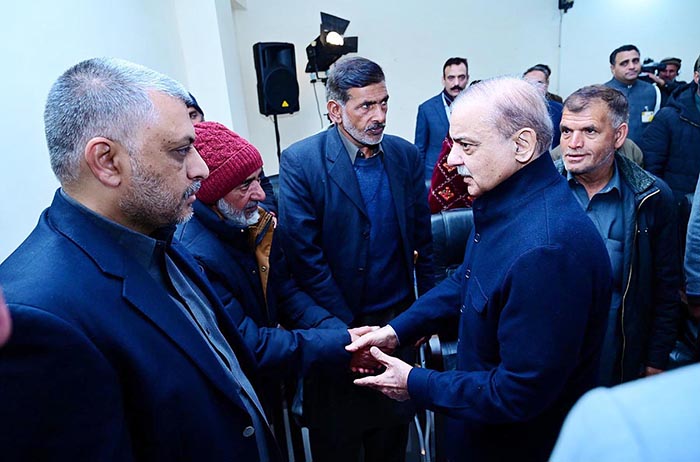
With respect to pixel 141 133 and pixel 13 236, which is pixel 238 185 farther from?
pixel 13 236

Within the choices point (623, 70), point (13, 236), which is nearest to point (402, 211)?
point (13, 236)

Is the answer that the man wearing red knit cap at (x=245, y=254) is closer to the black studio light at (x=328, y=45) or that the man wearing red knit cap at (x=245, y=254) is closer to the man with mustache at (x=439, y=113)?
the man with mustache at (x=439, y=113)

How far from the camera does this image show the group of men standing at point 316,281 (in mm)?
731

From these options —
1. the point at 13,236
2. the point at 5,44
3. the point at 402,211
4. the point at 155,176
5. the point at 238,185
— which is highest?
the point at 5,44

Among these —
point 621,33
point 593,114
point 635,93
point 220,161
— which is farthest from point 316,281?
point 621,33

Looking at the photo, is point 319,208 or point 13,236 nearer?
point 13,236

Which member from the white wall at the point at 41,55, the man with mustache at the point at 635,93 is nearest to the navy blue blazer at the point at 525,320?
the white wall at the point at 41,55

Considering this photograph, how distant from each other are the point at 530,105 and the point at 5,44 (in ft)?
5.43

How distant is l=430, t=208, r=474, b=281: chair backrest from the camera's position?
215cm

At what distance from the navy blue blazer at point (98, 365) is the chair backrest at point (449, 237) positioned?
1.40 m

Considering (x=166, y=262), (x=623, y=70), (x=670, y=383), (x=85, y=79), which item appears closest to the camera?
(x=670, y=383)

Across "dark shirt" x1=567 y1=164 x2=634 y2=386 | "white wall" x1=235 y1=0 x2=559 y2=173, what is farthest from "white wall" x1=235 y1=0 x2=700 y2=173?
"dark shirt" x1=567 y1=164 x2=634 y2=386

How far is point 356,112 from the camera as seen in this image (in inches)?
72.6

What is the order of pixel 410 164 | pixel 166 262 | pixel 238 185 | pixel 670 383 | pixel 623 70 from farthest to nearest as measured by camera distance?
pixel 623 70, pixel 410 164, pixel 238 185, pixel 166 262, pixel 670 383
